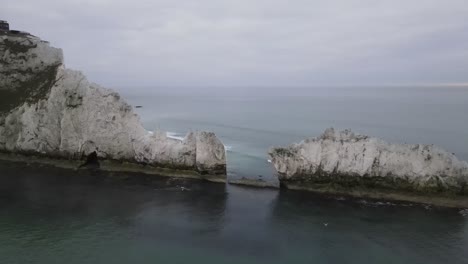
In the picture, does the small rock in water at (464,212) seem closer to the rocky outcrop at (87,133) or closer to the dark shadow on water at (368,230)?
the dark shadow on water at (368,230)

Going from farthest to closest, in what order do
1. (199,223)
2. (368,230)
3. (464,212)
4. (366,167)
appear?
(366,167), (464,212), (199,223), (368,230)

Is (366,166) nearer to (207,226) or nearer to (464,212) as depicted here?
(464,212)

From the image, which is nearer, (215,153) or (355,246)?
(355,246)

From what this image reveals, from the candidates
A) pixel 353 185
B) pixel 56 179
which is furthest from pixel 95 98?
pixel 353 185

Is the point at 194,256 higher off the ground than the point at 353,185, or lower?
lower

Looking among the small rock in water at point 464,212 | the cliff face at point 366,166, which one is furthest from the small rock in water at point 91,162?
the small rock in water at point 464,212

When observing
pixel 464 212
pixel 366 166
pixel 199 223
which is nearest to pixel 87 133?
pixel 199 223

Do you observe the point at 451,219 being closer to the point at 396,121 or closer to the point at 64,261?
the point at 64,261
